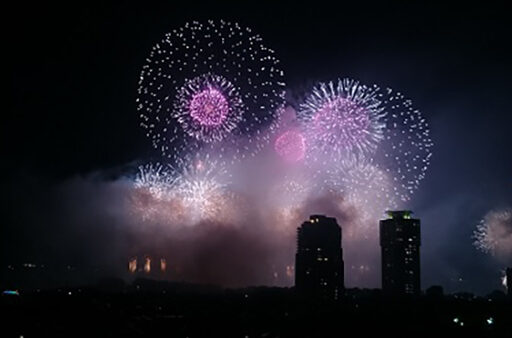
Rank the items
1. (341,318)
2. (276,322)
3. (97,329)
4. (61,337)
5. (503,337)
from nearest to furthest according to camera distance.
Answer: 1. (61,337)
2. (97,329)
3. (503,337)
4. (276,322)
5. (341,318)

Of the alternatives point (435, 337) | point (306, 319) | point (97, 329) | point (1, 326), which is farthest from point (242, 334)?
point (306, 319)

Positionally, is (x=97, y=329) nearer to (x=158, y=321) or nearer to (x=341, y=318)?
(x=158, y=321)

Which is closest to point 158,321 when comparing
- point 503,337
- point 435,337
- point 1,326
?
point 1,326

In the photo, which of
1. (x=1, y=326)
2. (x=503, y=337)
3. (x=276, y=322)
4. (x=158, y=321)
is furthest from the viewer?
(x=276, y=322)

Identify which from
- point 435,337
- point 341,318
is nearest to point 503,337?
point 435,337

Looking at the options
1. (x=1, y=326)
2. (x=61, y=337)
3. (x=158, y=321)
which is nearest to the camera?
(x=61, y=337)

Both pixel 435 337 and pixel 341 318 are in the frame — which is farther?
pixel 341 318

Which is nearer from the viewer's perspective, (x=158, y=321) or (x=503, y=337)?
(x=503, y=337)

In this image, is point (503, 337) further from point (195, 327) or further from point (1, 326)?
point (1, 326)

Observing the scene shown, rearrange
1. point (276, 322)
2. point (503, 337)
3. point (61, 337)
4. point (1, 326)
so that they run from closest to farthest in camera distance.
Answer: point (61, 337)
point (1, 326)
point (503, 337)
point (276, 322)
